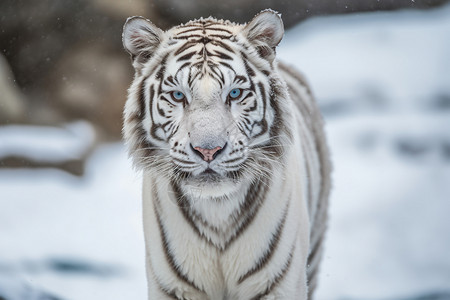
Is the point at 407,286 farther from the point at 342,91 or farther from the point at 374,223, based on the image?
the point at 342,91

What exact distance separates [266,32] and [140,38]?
440 millimetres

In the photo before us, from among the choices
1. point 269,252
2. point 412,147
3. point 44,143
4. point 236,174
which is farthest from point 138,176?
point 236,174

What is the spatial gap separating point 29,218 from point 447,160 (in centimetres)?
335

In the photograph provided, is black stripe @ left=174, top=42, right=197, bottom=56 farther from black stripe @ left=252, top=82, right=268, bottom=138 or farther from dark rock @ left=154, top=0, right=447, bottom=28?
dark rock @ left=154, top=0, right=447, bottom=28

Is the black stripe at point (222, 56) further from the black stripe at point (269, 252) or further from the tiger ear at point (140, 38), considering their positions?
the black stripe at point (269, 252)

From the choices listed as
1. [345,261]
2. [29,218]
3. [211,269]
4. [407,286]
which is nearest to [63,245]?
[29,218]

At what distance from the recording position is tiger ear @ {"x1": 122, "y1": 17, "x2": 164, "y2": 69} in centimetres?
254

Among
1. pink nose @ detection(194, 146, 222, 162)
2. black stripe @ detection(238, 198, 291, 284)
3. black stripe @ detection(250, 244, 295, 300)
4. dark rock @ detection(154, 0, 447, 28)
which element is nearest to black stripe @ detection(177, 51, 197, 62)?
pink nose @ detection(194, 146, 222, 162)

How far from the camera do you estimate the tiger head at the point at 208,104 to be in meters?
2.31

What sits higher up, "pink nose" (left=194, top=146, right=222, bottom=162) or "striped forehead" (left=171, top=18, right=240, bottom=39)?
"striped forehead" (left=171, top=18, right=240, bottom=39)

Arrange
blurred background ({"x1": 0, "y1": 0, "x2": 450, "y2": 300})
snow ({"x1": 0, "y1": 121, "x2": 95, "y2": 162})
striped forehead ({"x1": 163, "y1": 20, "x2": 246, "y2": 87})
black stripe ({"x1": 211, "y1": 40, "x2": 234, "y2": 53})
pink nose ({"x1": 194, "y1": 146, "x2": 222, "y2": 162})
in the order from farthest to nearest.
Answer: snow ({"x1": 0, "y1": 121, "x2": 95, "y2": 162}), blurred background ({"x1": 0, "y1": 0, "x2": 450, "y2": 300}), black stripe ({"x1": 211, "y1": 40, "x2": 234, "y2": 53}), striped forehead ({"x1": 163, "y1": 20, "x2": 246, "y2": 87}), pink nose ({"x1": 194, "y1": 146, "x2": 222, "y2": 162})

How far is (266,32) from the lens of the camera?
8.36 ft

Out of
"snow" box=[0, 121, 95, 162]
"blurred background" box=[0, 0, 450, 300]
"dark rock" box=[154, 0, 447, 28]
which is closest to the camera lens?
"blurred background" box=[0, 0, 450, 300]

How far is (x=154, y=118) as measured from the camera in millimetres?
2502
